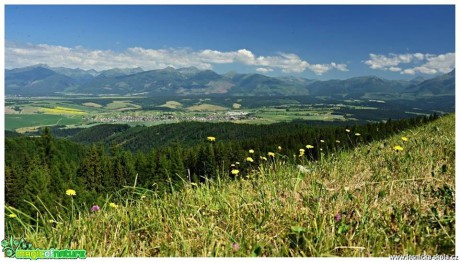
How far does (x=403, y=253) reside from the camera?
2.56 m

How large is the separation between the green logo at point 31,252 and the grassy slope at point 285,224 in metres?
0.15

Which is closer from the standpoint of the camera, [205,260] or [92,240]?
[205,260]

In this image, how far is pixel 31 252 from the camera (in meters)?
2.73

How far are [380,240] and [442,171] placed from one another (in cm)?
205

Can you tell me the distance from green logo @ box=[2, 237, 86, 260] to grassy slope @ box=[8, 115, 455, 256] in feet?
0.48

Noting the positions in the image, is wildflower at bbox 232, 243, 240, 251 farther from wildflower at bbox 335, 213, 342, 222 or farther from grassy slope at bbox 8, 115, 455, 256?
wildflower at bbox 335, 213, 342, 222

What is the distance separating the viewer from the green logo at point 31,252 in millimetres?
2711

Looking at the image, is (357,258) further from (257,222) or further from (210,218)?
(210,218)

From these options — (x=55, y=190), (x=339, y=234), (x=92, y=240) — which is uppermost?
(x=339, y=234)

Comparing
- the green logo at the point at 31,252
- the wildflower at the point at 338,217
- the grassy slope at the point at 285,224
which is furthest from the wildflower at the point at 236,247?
the green logo at the point at 31,252

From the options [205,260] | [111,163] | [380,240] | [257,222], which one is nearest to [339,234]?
[380,240]

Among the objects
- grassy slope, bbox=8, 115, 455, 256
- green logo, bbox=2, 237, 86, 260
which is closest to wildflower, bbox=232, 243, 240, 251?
grassy slope, bbox=8, 115, 455, 256

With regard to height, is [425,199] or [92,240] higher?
[425,199]

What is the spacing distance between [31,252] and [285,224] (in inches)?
76.6
